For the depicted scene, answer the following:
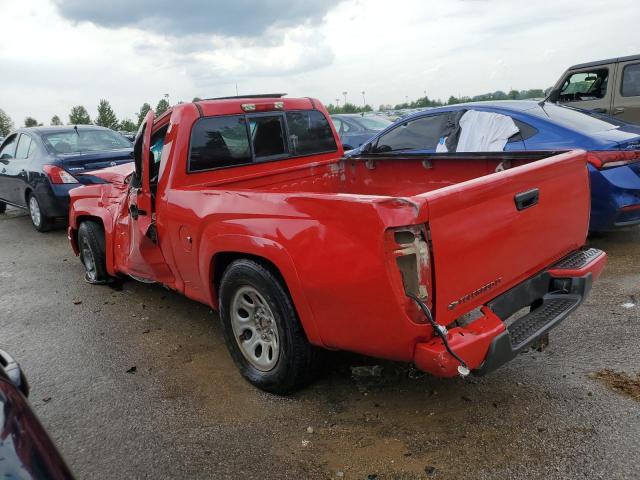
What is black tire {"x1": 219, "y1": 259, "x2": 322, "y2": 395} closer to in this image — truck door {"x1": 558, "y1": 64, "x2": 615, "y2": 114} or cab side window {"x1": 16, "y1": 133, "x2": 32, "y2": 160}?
cab side window {"x1": 16, "y1": 133, "x2": 32, "y2": 160}

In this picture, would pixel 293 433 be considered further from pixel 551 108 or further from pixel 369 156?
pixel 551 108

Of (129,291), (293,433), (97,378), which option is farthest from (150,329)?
(293,433)

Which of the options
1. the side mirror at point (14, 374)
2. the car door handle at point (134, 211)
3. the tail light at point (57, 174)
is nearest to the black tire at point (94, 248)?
the car door handle at point (134, 211)

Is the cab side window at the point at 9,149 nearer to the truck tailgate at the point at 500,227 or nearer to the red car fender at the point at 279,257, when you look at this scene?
the red car fender at the point at 279,257

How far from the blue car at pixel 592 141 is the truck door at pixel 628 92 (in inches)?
113

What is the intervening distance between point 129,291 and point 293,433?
3.29 metres

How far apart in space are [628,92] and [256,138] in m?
7.29

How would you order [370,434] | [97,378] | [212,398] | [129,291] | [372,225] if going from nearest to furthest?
1. [372,225]
2. [370,434]
3. [212,398]
4. [97,378]
5. [129,291]

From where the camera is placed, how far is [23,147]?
900 cm

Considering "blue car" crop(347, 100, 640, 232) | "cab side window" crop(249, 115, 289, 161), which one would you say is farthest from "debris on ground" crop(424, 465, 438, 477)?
"blue car" crop(347, 100, 640, 232)

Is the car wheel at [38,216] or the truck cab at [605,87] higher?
the truck cab at [605,87]

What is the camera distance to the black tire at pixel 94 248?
17.7 ft

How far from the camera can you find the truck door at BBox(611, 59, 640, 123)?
8570mm

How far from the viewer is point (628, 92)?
866cm
